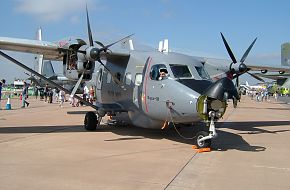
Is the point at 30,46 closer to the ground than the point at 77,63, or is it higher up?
higher up

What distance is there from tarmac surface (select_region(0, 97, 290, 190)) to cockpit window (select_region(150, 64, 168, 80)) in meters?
2.09

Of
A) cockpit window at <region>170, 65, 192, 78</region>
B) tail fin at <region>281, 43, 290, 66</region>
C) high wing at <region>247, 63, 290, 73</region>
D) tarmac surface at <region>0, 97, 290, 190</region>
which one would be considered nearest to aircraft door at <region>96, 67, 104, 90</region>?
tarmac surface at <region>0, 97, 290, 190</region>

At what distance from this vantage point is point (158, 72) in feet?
33.7

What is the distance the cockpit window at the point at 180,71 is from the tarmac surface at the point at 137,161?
214 centimetres

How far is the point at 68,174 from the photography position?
6.24 meters

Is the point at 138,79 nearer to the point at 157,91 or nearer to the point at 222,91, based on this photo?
the point at 157,91

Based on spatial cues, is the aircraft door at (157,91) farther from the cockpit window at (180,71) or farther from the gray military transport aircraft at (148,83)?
the cockpit window at (180,71)

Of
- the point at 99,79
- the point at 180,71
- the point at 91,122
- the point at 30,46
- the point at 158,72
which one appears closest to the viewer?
the point at 180,71

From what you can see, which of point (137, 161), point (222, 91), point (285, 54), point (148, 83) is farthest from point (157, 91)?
point (285, 54)

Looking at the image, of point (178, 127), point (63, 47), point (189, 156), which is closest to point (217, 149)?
point (189, 156)

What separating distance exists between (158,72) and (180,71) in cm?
→ 73

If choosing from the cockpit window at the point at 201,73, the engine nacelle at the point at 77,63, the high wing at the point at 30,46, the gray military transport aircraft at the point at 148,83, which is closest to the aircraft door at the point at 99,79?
the gray military transport aircraft at the point at 148,83

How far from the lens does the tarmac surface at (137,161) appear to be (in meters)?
5.79

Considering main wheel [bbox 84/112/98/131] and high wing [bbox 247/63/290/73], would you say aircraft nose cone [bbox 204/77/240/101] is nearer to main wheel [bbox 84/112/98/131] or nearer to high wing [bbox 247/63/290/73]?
main wheel [bbox 84/112/98/131]
